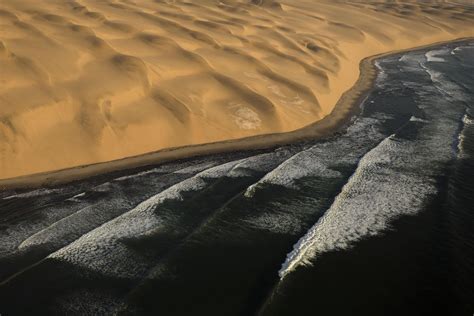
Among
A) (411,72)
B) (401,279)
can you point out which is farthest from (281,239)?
(411,72)

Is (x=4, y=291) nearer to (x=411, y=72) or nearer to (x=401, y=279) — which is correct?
(x=401, y=279)

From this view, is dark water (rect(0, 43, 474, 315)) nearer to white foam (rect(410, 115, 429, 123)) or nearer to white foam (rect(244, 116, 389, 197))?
white foam (rect(244, 116, 389, 197))

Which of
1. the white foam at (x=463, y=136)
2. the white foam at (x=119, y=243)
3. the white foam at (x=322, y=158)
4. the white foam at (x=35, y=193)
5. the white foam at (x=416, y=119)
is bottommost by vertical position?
the white foam at (x=35, y=193)

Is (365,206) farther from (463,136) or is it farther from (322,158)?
(463,136)

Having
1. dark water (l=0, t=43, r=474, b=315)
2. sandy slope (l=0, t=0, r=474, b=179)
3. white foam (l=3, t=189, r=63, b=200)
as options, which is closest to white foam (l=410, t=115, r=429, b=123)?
dark water (l=0, t=43, r=474, b=315)

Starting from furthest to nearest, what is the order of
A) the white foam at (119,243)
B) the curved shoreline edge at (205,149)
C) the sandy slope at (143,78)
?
the sandy slope at (143,78)
the curved shoreline edge at (205,149)
the white foam at (119,243)

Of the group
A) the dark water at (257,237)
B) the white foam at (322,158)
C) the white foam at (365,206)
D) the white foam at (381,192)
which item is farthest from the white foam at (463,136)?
the white foam at (322,158)

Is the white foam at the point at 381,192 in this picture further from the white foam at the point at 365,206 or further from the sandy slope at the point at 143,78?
the sandy slope at the point at 143,78

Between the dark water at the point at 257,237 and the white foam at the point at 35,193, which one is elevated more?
the dark water at the point at 257,237
